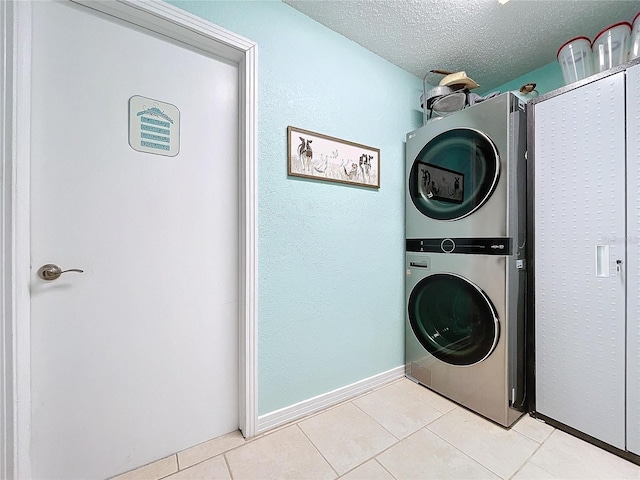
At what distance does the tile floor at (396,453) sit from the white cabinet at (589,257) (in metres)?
0.19

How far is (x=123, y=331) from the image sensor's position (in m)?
1.12

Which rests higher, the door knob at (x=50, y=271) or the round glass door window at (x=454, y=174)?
the round glass door window at (x=454, y=174)

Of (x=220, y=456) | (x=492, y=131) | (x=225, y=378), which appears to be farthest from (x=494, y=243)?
(x=220, y=456)

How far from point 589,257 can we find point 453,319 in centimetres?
74

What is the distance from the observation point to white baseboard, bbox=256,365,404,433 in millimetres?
1360

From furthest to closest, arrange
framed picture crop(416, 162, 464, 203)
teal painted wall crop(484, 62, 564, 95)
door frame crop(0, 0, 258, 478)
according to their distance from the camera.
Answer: teal painted wall crop(484, 62, 564, 95) → framed picture crop(416, 162, 464, 203) → door frame crop(0, 0, 258, 478)

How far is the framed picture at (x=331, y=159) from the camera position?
1.43 m

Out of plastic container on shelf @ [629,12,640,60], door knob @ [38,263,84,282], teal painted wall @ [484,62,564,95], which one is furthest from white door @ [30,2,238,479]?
teal painted wall @ [484,62,564,95]

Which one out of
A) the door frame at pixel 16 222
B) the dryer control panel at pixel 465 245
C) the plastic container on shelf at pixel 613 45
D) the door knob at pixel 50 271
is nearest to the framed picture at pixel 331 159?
the dryer control panel at pixel 465 245

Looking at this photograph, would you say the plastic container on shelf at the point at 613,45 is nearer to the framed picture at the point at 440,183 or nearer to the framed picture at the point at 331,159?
the framed picture at the point at 440,183

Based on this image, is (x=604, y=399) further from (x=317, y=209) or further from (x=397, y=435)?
(x=317, y=209)

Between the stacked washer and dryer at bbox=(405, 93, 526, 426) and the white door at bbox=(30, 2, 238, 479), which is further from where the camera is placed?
the stacked washer and dryer at bbox=(405, 93, 526, 426)

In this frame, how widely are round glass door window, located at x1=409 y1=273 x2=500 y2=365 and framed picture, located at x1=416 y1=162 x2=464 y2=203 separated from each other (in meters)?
0.52

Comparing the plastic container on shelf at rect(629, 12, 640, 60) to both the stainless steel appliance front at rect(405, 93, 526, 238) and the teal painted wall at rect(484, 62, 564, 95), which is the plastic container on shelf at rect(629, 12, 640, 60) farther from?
the teal painted wall at rect(484, 62, 564, 95)
